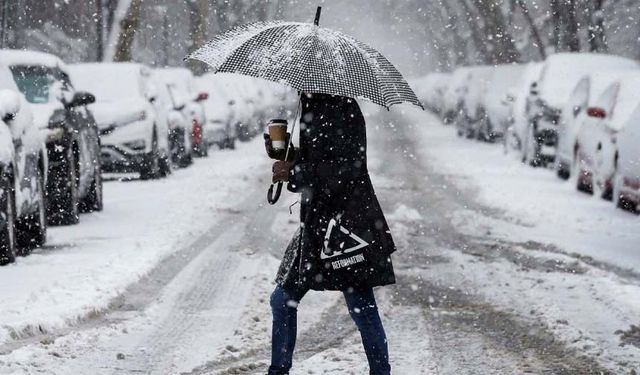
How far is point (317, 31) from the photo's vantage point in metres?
5.63

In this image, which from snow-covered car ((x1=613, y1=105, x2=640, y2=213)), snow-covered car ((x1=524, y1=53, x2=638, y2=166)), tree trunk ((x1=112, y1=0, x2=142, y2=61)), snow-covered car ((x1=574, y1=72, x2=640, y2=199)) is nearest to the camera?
snow-covered car ((x1=613, y1=105, x2=640, y2=213))

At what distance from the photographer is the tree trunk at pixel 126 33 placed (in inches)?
1168

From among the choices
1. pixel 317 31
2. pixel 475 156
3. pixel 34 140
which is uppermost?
pixel 317 31

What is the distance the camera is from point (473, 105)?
32.4m

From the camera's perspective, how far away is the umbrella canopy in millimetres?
5262

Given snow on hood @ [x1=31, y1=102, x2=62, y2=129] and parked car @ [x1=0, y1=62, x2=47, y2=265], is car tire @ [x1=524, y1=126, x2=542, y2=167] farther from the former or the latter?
parked car @ [x1=0, y1=62, x2=47, y2=265]

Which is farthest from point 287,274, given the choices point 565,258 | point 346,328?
point 565,258

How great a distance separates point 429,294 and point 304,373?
104 inches

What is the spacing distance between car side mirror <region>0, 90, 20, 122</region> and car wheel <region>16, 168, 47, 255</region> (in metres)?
1.03

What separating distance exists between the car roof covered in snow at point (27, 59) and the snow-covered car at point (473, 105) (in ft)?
64.0

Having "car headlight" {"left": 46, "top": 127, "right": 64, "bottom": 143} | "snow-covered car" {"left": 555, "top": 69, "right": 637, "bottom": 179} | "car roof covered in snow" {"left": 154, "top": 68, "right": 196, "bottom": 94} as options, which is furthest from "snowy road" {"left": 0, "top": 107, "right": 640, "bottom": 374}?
"car roof covered in snow" {"left": 154, "top": 68, "right": 196, "bottom": 94}

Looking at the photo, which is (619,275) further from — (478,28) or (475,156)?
(478,28)

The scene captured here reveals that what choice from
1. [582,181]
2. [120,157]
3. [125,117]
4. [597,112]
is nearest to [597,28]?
[582,181]

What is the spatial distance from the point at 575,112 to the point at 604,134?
3190 millimetres
